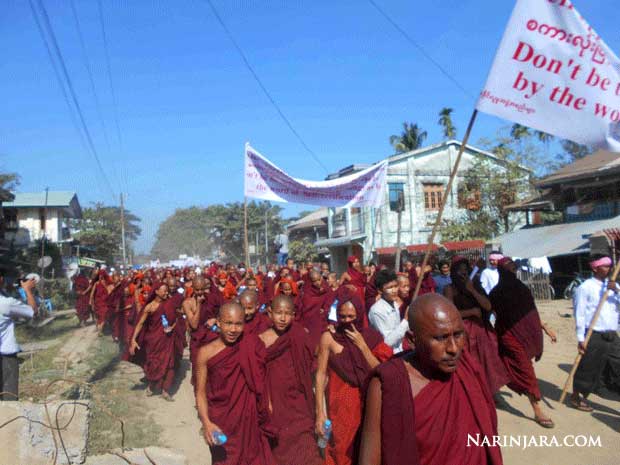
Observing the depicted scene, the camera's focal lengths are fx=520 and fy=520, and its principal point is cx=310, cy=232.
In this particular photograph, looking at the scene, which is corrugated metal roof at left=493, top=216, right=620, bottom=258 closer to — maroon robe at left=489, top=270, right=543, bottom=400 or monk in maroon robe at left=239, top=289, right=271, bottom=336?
maroon robe at left=489, top=270, right=543, bottom=400

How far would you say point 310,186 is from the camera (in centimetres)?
948

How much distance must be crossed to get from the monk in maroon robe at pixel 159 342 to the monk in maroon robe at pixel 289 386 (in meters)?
3.78

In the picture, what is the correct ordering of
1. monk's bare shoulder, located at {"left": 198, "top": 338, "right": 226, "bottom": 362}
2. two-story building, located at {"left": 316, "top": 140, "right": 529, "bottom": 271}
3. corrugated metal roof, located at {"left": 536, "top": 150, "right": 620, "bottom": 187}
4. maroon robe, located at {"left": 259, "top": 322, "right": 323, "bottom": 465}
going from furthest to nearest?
two-story building, located at {"left": 316, "top": 140, "right": 529, "bottom": 271}
corrugated metal roof, located at {"left": 536, "top": 150, "right": 620, "bottom": 187}
maroon robe, located at {"left": 259, "top": 322, "right": 323, "bottom": 465}
monk's bare shoulder, located at {"left": 198, "top": 338, "right": 226, "bottom": 362}

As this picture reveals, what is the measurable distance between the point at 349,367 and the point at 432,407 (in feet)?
6.55

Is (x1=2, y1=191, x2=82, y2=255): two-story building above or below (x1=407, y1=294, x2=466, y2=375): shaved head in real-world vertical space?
above

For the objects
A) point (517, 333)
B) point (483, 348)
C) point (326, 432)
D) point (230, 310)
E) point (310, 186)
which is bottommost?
point (326, 432)

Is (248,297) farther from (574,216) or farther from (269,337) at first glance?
(574,216)

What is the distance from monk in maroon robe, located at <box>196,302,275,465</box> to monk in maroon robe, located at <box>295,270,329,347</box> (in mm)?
3905

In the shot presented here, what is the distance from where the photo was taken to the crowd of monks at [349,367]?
1948 millimetres

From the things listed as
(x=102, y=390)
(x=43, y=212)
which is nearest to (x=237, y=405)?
(x=102, y=390)

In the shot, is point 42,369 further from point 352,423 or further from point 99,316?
point 352,423

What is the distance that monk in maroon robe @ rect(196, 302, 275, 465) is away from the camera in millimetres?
3574

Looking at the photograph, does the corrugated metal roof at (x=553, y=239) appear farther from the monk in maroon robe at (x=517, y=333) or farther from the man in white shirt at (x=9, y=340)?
the man in white shirt at (x=9, y=340)

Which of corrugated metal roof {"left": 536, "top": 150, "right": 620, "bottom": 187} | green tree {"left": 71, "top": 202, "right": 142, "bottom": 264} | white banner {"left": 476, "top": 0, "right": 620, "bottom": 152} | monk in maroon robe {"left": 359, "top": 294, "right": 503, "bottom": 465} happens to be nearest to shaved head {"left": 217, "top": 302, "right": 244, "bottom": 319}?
monk in maroon robe {"left": 359, "top": 294, "right": 503, "bottom": 465}
